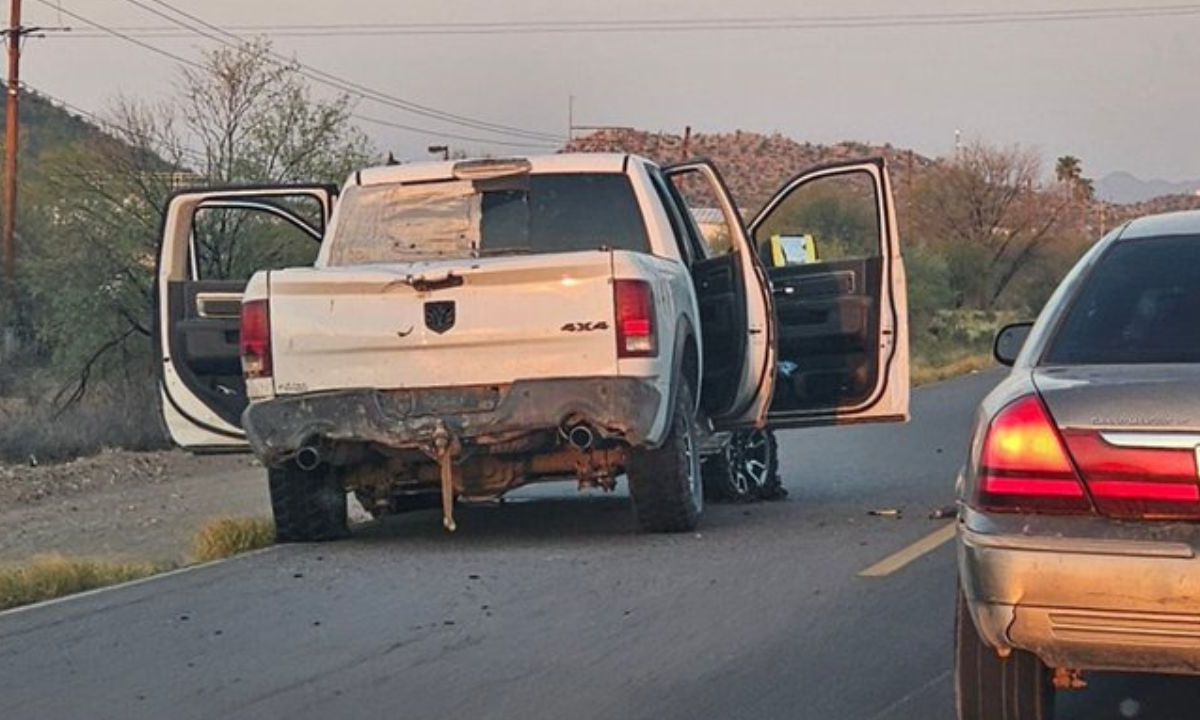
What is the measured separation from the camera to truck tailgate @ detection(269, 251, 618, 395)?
31.9 ft

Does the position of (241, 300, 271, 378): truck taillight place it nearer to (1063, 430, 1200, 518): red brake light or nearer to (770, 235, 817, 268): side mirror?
(770, 235, 817, 268): side mirror

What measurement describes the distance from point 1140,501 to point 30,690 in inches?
166

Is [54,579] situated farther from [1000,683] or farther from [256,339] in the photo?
[1000,683]

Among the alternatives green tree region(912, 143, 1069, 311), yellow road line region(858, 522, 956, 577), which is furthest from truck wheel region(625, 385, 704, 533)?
green tree region(912, 143, 1069, 311)

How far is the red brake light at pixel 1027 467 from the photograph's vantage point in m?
4.95

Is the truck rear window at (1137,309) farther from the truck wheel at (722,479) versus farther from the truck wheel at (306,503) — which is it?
the truck wheel at (722,479)

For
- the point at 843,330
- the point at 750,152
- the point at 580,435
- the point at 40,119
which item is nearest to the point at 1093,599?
the point at 580,435

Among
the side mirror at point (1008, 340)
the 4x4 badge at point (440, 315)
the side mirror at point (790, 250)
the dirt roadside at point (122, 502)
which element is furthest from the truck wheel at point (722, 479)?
the side mirror at point (1008, 340)

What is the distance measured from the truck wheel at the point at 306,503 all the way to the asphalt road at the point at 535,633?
13 centimetres

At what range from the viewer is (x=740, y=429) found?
1160cm

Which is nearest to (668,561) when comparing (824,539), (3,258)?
(824,539)

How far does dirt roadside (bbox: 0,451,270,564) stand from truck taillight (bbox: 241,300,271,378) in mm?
4675

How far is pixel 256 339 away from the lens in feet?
32.8

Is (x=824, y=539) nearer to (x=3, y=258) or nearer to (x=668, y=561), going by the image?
(x=668, y=561)
